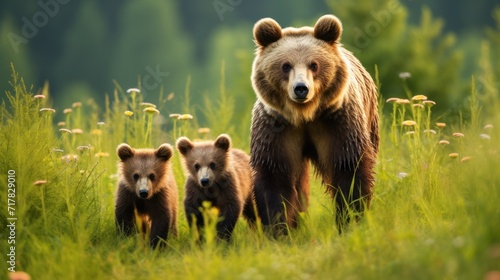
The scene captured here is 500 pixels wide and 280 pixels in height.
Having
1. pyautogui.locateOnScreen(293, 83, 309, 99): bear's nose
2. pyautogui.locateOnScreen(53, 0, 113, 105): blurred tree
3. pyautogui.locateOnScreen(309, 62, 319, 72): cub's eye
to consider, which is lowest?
pyautogui.locateOnScreen(53, 0, 113, 105): blurred tree

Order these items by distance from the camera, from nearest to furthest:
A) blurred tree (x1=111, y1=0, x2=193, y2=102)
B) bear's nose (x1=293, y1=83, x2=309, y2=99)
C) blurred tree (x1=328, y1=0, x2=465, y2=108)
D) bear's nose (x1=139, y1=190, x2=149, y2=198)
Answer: bear's nose (x1=293, y1=83, x2=309, y2=99) → bear's nose (x1=139, y1=190, x2=149, y2=198) → blurred tree (x1=328, y1=0, x2=465, y2=108) → blurred tree (x1=111, y1=0, x2=193, y2=102)

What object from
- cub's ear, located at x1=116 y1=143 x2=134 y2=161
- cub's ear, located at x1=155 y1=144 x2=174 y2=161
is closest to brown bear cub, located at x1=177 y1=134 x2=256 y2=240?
cub's ear, located at x1=155 y1=144 x2=174 y2=161

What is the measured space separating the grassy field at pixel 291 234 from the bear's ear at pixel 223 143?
74 centimetres

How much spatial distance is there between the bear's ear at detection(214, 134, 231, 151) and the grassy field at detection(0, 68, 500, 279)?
0.74 metres

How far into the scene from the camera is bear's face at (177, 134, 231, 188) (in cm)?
642

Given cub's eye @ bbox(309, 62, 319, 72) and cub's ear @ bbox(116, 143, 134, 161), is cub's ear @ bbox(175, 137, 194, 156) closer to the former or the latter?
cub's ear @ bbox(116, 143, 134, 161)

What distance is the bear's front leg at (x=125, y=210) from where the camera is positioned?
20.4 ft

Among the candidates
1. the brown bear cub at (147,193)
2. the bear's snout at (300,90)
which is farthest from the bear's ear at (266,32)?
the brown bear cub at (147,193)

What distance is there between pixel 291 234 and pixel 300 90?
1196mm

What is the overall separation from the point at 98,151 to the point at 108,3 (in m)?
72.6

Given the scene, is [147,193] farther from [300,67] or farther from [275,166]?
[300,67]

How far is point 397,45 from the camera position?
19016mm

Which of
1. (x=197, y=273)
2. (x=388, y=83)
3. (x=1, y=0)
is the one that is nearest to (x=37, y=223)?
(x=197, y=273)

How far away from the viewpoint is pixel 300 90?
5.50m
